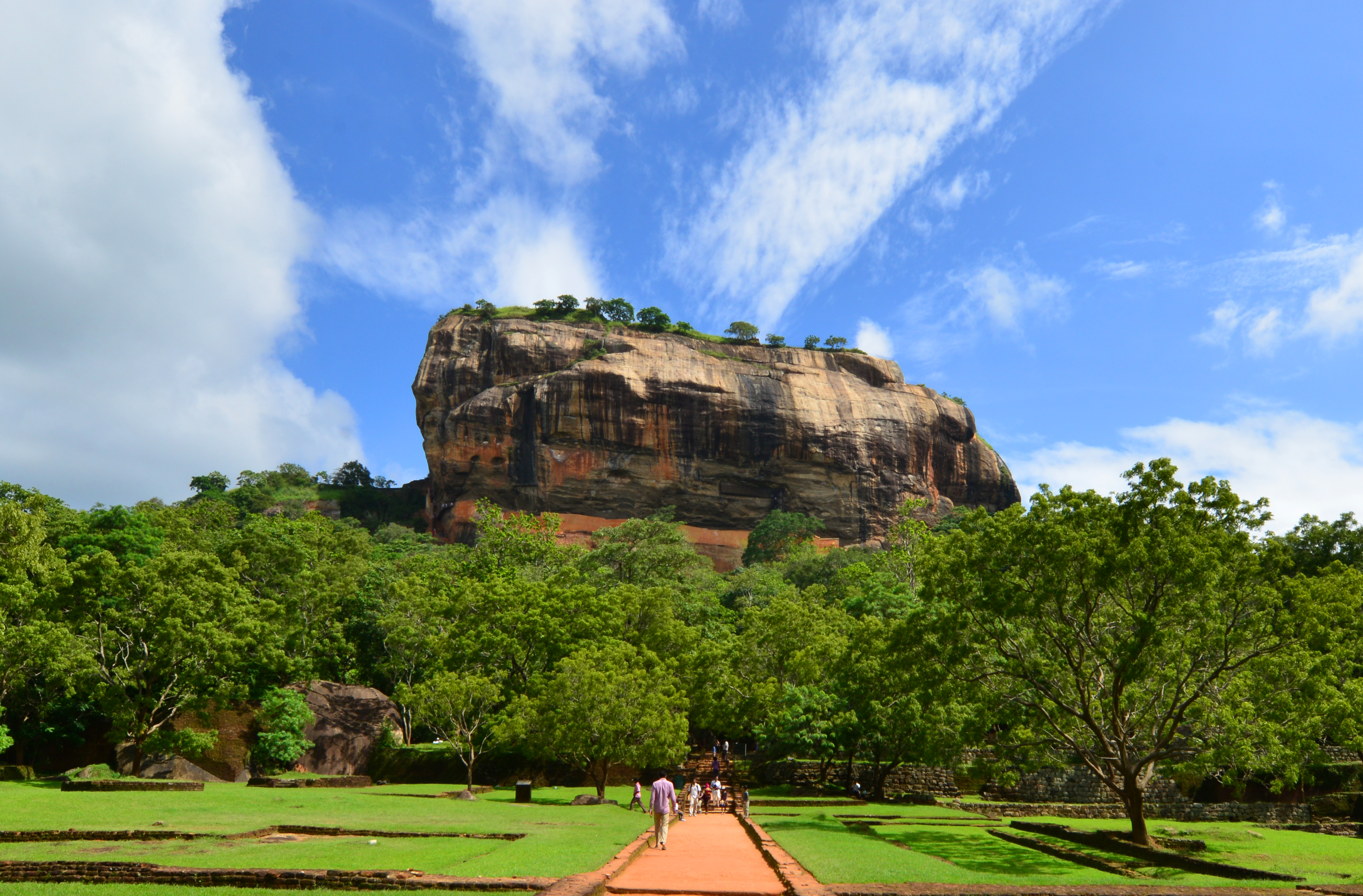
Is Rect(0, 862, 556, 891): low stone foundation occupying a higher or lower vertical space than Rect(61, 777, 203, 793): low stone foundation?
higher

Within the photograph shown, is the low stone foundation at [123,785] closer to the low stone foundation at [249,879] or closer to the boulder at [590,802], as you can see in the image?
the boulder at [590,802]

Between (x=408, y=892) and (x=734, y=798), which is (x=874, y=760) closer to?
(x=734, y=798)

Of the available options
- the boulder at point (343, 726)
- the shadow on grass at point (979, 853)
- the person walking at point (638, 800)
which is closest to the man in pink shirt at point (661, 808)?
the shadow on grass at point (979, 853)

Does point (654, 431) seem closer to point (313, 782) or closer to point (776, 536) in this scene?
point (776, 536)

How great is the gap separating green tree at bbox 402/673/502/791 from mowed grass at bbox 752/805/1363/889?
1038 cm

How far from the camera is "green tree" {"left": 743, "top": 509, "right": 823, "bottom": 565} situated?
225 feet

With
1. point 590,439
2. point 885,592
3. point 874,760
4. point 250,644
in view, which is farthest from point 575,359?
→ point 874,760

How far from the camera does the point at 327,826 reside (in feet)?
48.3

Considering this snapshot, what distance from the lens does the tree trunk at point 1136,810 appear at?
1606 cm

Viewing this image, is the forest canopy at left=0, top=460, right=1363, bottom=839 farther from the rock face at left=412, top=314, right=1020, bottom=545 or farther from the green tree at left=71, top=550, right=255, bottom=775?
the rock face at left=412, top=314, right=1020, bottom=545

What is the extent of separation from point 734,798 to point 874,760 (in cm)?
528

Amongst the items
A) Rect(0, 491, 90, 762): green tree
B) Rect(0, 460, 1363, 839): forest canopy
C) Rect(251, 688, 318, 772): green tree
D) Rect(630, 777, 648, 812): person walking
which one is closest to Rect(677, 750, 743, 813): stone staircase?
Rect(0, 460, 1363, 839): forest canopy

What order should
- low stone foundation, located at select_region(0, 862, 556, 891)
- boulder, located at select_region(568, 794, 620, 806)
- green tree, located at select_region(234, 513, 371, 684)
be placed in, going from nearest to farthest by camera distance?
low stone foundation, located at select_region(0, 862, 556, 891) → boulder, located at select_region(568, 794, 620, 806) → green tree, located at select_region(234, 513, 371, 684)

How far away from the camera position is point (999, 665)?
1800 cm
